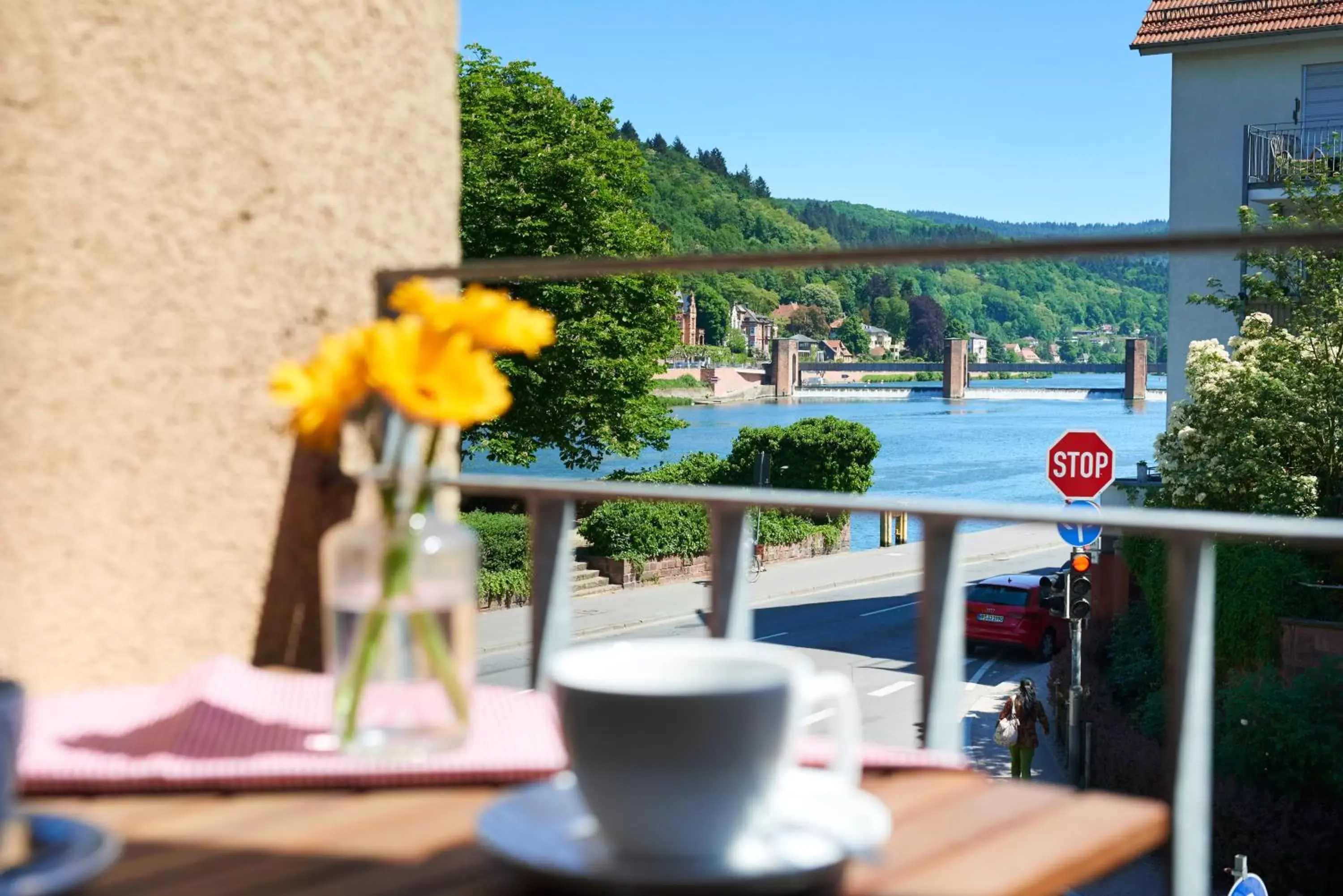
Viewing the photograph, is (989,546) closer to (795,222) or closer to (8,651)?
(8,651)

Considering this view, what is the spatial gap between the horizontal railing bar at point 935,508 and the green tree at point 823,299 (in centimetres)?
7963

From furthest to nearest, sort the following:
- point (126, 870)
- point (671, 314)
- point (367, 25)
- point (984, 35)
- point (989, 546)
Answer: point (984, 35)
point (989, 546)
point (671, 314)
point (367, 25)
point (126, 870)

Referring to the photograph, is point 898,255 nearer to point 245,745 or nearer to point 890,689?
point 245,745

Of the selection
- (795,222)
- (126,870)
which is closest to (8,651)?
(126,870)

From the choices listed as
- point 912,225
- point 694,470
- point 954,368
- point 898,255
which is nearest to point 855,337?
point 954,368

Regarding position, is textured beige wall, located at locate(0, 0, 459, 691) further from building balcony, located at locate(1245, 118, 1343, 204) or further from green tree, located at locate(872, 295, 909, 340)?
green tree, located at locate(872, 295, 909, 340)

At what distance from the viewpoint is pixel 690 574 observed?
25.7 metres

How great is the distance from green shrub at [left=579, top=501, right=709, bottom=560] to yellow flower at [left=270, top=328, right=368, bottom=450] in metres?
22.8

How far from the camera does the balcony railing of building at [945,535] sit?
132 centimetres

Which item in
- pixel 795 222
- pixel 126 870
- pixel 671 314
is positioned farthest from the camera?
pixel 795 222

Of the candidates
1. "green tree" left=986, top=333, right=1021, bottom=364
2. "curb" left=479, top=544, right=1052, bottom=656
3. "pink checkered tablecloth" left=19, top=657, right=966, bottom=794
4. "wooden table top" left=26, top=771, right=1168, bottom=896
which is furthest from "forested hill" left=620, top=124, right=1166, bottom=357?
"wooden table top" left=26, top=771, right=1168, bottom=896

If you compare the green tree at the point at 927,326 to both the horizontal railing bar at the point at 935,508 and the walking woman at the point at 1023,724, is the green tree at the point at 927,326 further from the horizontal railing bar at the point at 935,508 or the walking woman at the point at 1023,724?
the horizontal railing bar at the point at 935,508

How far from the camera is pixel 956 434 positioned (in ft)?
221

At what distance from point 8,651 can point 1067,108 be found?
134 metres
